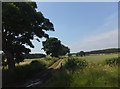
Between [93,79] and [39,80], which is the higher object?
[93,79]

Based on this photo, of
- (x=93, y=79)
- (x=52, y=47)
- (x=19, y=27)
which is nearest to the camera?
(x=93, y=79)

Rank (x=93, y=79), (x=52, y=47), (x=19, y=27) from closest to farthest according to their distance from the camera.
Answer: (x=93, y=79)
(x=19, y=27)
(x=52, y=47)

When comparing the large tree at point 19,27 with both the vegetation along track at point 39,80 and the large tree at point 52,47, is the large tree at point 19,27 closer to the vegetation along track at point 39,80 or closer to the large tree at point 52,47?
the vegetation along track at point 39,80

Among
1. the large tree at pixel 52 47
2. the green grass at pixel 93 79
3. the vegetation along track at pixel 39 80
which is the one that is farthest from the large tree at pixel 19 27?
the large tree at pixel 52 47

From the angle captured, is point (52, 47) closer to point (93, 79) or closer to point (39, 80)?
point (39, 80)

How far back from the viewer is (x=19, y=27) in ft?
107

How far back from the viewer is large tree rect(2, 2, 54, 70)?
30.2 meters

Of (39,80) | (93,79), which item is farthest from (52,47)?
(93,79)

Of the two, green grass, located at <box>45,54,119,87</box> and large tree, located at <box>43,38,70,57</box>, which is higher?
large tree, located at <box>43,38,70,57</box>

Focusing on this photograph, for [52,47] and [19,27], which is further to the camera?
[52,47]

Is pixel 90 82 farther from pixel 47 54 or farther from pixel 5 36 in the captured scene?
pixel 47 54

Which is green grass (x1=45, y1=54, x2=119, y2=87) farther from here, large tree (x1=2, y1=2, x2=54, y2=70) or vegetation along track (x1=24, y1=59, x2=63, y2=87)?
large tree (x1=2, y1=2, x2=54, y2=70)

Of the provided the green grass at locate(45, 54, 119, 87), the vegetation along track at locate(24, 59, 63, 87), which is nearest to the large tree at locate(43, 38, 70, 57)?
the vegetation along track at locate(24, 59, 63, 87)

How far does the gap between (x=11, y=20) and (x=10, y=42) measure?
19.0 ft
